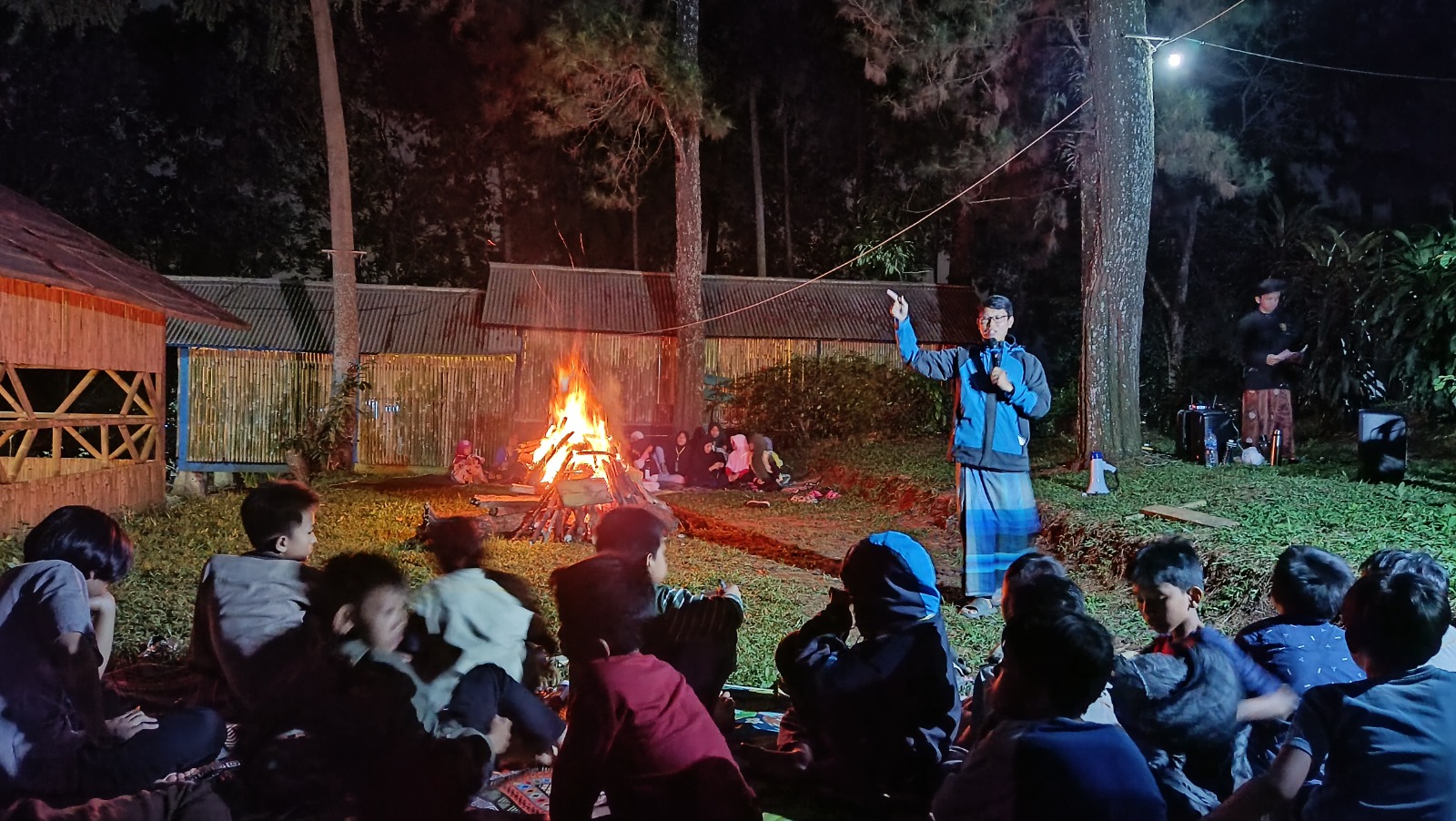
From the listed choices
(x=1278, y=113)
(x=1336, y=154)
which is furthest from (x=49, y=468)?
(x=1336, y=154)

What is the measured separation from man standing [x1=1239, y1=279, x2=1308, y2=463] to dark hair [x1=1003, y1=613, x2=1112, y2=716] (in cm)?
1077

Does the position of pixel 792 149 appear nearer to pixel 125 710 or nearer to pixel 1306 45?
pixel 1306 45

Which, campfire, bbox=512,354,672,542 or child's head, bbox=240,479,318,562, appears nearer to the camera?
child's head, bbox=240,479,318,562

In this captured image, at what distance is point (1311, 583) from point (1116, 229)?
10604mm

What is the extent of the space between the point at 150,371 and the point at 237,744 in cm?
1140

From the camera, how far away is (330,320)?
21594 millimetres

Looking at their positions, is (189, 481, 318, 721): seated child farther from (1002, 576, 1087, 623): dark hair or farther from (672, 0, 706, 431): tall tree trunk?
(672, 0, 706, 431): tall tree trunk

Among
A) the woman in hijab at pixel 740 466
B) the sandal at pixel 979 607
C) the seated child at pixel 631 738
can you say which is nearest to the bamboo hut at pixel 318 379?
the woman in hijab at pixel 740 466

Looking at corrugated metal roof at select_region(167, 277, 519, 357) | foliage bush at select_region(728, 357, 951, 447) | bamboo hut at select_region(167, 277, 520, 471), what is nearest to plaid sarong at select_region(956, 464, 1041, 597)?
foliage bush at select_region(728, 357, 951, 447)

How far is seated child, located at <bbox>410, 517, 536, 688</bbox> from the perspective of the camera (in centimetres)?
399

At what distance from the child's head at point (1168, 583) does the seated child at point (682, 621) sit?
156cm

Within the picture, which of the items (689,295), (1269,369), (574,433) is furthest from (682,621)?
(689,295)

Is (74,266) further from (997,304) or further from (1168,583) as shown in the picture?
(1168,583)

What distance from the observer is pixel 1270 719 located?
3.64 metres
